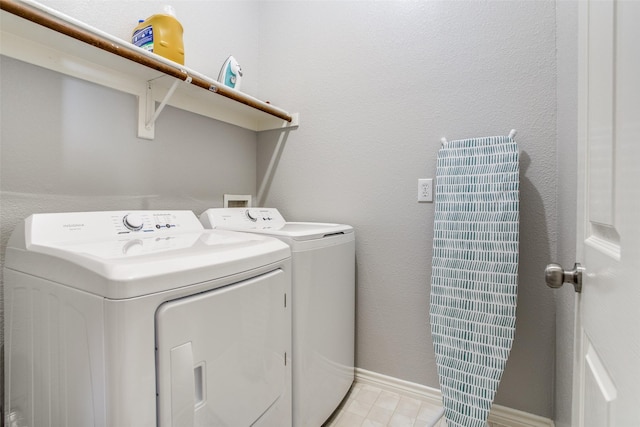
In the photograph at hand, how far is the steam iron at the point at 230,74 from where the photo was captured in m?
1.65

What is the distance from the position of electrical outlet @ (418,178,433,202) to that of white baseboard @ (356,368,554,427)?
101 centimetres

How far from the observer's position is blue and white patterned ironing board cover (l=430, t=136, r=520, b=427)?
131 cm

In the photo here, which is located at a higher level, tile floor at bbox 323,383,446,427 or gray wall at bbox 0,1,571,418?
gray wall at bbox 0,1,571,418

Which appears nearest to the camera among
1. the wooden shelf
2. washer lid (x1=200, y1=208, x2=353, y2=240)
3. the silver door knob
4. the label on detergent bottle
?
the silver door knob

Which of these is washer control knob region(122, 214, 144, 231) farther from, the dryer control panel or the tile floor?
the tile floor

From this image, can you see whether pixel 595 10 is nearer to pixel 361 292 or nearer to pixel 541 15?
pixel 541 15

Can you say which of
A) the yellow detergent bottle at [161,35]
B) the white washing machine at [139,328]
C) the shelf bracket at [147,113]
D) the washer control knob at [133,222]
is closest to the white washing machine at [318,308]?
the white washing machine at [139,328]

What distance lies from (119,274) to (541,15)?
191 cm

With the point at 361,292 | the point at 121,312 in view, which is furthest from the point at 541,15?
the point at 121,312

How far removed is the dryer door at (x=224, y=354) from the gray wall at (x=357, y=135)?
82cm

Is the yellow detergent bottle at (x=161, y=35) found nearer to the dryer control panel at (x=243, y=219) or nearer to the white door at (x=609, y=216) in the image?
the dryer control panel at (x=243, y=219)

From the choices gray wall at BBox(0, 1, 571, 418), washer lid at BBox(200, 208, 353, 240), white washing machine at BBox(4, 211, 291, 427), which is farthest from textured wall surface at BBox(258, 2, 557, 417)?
white washing machine at BBox(4, 211, 291, 427)

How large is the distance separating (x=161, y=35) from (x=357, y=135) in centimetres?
109

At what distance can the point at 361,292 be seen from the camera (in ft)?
5.85
